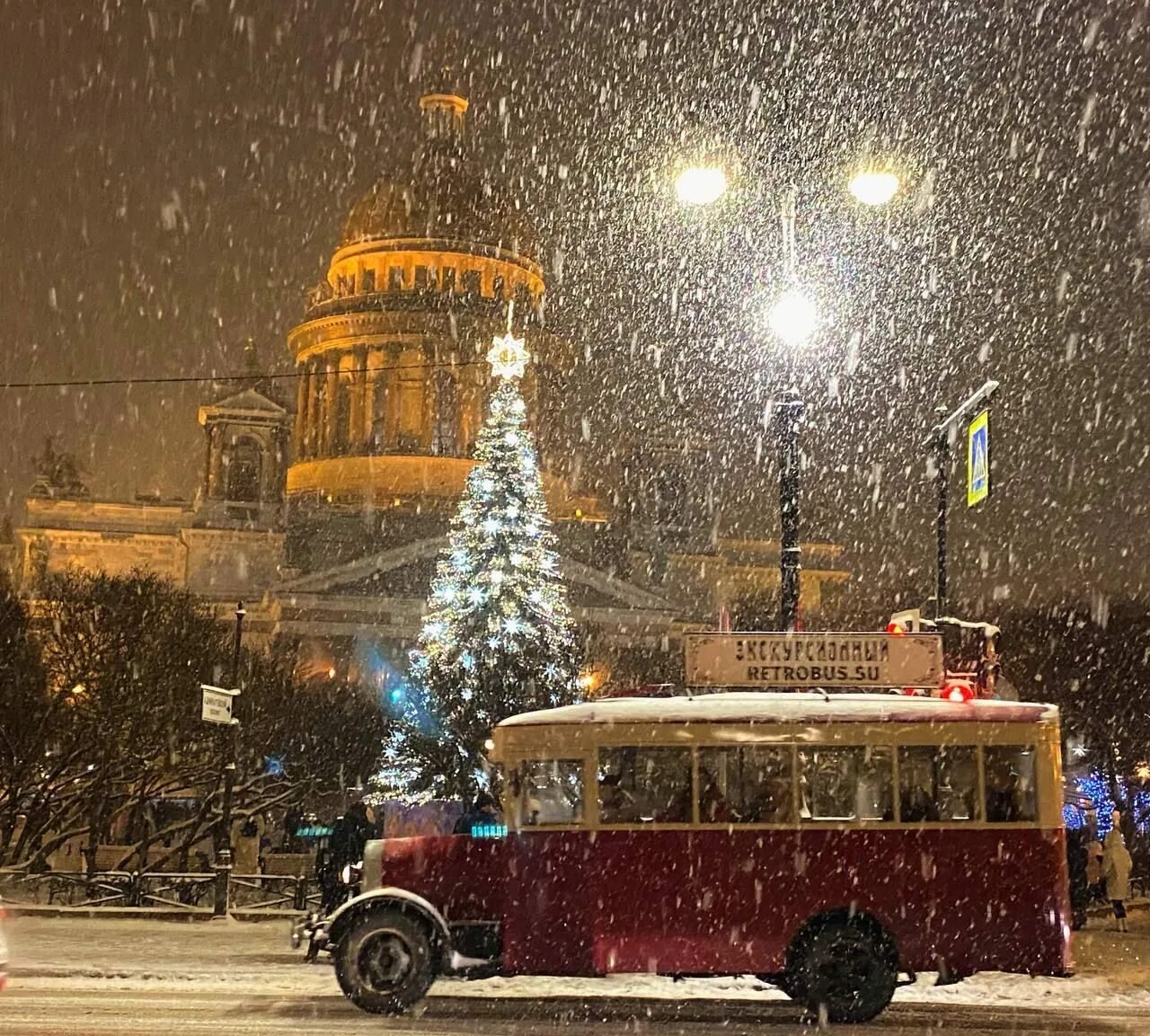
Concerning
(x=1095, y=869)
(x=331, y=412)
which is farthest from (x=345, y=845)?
(x=331, y=412)

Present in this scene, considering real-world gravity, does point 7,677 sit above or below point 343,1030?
above

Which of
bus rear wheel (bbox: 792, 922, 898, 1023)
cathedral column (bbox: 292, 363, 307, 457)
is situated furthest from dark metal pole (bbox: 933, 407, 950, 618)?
cathedral column (bbox: 292, 363, 307, 457)

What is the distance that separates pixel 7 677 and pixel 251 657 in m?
13.6

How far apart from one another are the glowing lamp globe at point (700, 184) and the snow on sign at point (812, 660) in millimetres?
3700

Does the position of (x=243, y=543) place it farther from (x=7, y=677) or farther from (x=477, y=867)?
(x=477, y=867)

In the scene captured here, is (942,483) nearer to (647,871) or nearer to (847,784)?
(847,784)

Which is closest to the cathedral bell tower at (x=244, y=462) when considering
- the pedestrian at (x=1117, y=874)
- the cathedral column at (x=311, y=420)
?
the cathedral column at (x=311, y=420)

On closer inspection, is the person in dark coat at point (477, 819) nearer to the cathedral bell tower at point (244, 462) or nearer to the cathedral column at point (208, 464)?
the cathedral bell tower at point (244, 462)

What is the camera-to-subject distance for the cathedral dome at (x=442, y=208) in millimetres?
94562

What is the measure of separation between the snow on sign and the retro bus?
644mm

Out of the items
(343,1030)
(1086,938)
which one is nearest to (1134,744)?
(1086,938)

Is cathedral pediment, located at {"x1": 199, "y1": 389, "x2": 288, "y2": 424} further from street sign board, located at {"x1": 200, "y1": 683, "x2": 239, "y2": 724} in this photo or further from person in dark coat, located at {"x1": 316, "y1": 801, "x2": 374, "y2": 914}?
person in dark coat, located at {"x1": 316, "y1": 801, "x2": 374, "y2": 914}

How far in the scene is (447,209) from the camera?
95.1 m

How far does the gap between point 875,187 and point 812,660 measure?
13.3ft
